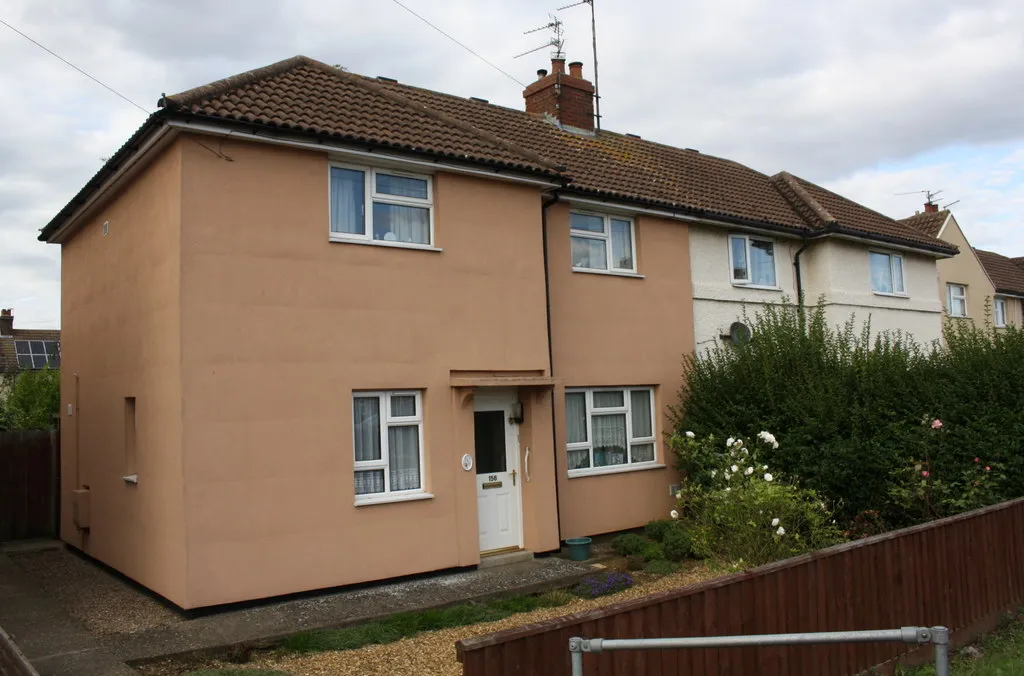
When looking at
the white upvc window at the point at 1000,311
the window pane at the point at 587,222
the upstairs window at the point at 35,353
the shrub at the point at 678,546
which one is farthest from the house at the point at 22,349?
the white upvc window at the point at 1000,311

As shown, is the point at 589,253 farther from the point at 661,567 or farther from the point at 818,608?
the point at 818,608

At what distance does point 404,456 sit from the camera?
10625 mm

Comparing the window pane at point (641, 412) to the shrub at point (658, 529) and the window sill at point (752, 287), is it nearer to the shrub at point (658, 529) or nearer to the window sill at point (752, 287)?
the shrub at point (658, 529)

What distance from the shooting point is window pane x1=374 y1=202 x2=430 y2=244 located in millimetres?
10742

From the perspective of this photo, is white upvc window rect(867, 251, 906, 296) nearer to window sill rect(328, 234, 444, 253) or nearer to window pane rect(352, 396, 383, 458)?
window sill rect(328, 234, 444, 253)

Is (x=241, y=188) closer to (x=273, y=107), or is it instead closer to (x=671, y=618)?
(x=273, y=107)

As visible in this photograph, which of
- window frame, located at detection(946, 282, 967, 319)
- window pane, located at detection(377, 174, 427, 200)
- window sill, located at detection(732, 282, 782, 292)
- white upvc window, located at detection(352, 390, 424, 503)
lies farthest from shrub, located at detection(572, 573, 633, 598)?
window frame, located at detection(946, 282, 967, 319)

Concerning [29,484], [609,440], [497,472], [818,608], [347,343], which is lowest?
[818,608]

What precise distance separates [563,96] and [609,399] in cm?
693

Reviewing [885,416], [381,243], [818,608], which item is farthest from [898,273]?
[818,608]

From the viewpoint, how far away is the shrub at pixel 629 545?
1209cm

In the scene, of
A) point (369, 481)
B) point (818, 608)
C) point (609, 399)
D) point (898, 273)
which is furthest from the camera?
point (898, 273)

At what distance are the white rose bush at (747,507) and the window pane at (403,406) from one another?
4130 millimetres

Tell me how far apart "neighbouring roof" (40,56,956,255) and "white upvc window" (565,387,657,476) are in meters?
3.27
